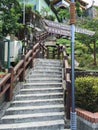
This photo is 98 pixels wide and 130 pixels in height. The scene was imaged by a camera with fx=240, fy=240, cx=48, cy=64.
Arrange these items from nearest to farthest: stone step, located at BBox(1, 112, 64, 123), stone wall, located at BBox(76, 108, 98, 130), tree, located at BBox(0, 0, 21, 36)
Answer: stone wall, located at BBox(76, 108, 98, 130)
stone step, located at BBox(1, 112, 64, 123)
tree, located at BBox(0, 0, 21, 36)

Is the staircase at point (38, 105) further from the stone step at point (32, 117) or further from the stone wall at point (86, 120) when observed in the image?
the stone wall at point (86, 120)

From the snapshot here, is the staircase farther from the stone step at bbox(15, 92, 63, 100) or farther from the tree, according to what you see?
the tree

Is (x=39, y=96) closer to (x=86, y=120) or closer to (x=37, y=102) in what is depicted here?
(x=37, y=102)

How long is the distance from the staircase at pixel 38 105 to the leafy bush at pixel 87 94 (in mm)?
957

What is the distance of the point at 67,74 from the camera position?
8.82 m

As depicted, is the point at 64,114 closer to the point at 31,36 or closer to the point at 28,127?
the point at 28,127

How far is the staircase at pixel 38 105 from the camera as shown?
290 inches

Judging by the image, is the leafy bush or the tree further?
the tree

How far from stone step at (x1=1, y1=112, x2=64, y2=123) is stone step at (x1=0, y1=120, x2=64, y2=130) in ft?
0.60

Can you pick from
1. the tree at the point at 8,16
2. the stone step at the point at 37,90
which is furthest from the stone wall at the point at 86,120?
the tree at the point at 8,16

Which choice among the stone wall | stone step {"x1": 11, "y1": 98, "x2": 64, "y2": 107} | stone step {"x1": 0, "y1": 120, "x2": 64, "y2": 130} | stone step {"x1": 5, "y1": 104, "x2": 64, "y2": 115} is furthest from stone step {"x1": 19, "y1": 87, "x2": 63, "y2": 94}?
the stone wall

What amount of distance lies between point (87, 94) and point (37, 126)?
5.82 ft

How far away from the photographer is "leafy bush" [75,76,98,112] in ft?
23.3

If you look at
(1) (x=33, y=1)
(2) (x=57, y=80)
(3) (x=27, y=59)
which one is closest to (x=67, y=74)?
(2) (x=57, y=80)
